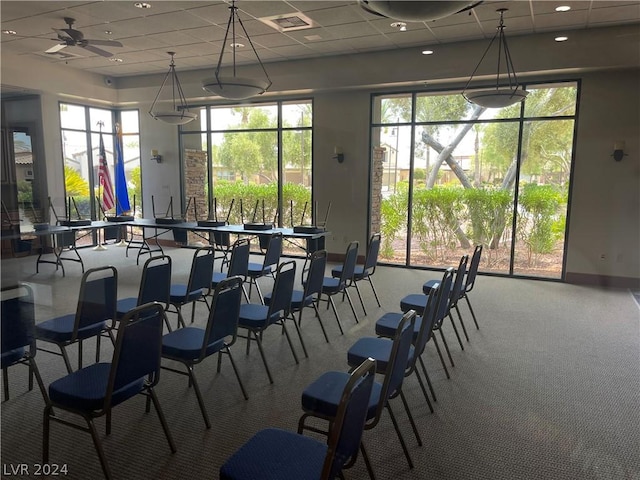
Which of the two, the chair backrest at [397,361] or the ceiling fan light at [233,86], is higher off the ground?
the ceiling fan light at [233,86]

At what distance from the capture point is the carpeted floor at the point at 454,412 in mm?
2461

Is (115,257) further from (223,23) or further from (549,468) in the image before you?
(549,468)

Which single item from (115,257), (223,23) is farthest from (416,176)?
(115,257)

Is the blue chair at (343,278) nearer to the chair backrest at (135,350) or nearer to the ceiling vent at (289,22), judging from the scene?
the chair backrest at (135,350)

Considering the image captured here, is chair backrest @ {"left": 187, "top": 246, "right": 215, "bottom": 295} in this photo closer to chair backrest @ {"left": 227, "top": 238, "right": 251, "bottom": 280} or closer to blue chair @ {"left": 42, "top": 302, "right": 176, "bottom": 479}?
chair backrest @ {"left": 227, "top": 238, "right": 251, "bottom": 280}

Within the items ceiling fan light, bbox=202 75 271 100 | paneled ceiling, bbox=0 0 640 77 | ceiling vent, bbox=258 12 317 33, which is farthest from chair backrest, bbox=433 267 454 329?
ceiling vent, bbox=258 12 317 33

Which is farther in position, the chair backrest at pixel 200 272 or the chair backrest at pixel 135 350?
the chair backrest at pixel 200 272

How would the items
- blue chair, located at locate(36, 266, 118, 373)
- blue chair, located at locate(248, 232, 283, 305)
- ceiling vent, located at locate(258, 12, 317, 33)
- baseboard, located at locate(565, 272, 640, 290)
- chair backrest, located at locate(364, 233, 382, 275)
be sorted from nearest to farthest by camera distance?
blue chair, located at locate(36, 266, 118, 373) < chair backrest, located at locate(364, 233, 382, 275) < blue chair, located at locate(248, 232, 283, 305) < ceiling vent, located at locate(258, 12, 317, 33) < baseboard, located at locate(565, 272, 640, 290)

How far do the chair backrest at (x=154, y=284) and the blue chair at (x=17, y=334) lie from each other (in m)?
0.72

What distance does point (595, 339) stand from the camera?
4445 millimetres

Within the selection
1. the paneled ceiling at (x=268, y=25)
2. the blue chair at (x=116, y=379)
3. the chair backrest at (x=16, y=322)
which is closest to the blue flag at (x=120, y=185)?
the paneled ceiling at (x=268, y=25)

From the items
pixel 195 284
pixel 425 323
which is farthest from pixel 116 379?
pixel 195 284

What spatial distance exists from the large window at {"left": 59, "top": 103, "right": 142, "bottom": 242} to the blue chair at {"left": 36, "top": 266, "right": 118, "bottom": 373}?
677 cm

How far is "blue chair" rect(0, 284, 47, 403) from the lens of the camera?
264 cm
